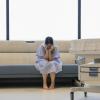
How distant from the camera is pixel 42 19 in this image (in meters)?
7.05

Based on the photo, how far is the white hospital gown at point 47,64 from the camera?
577cm

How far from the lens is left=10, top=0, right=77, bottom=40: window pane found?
6.99m

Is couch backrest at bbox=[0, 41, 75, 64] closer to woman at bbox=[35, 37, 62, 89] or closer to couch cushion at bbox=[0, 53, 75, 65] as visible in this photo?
couch cushion at bbox=[0, 53, 75, 65]

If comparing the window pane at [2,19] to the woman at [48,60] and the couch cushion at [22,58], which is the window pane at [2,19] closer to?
the couch cushion at [22,58]

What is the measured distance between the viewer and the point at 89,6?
7.04 meters

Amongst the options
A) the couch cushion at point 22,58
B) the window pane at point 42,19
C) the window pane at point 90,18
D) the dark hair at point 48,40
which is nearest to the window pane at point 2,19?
the window pane at point 42,19

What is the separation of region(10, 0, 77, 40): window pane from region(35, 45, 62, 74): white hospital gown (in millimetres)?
1025

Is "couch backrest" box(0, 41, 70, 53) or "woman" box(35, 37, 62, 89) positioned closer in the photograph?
"woman" box(35, 37, 62, 89)

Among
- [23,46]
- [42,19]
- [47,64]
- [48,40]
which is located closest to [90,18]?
[42,19]

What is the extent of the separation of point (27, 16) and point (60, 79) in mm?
1797

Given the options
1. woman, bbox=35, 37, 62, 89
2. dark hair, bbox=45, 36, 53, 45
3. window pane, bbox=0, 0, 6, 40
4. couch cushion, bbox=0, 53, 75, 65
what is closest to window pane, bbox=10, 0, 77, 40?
window pane, bbox=0, 0, 6, 40

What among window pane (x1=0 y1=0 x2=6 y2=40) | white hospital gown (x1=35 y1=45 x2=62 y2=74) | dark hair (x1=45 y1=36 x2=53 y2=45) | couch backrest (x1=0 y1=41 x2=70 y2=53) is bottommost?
white hospital gown (x1=35 y1=45 x2=62 y2=74)

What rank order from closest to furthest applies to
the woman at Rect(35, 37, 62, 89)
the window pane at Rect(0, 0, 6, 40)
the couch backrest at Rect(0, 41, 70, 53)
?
1. the woman at Rect(35, 37, 62, 89)
2. the couch backrest at Rect(0, 41, 70, 53)
3. the window pane at Rect(0, 0, 6, 40)

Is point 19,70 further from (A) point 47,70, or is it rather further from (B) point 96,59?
(B) point 96,59
